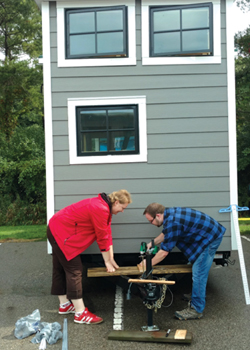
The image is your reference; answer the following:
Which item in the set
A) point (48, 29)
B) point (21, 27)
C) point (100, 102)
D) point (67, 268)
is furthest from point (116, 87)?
point (21, 27)

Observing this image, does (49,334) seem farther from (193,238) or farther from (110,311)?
(193,238)

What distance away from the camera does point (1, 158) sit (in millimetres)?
15086

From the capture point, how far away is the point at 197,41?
5.17m

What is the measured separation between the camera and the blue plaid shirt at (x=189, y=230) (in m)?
4.34

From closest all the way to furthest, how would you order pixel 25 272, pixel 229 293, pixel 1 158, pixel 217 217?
pixel 217 217, pixel 229 293, pixel 25 272, pixel 1 158

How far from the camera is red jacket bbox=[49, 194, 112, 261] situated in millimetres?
4391

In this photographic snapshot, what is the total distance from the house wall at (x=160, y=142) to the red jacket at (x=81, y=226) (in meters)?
0.62

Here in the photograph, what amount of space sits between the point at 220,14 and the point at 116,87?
1.69 meters

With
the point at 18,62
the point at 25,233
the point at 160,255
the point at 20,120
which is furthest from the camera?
the point at 20,120

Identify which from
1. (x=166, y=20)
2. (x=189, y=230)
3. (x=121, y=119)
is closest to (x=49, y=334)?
(x=189, y=230)

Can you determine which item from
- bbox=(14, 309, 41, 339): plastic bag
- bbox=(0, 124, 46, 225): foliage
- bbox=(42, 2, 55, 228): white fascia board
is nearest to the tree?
bbox=(0, 124, 46, 225): foliage

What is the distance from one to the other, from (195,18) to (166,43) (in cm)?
52

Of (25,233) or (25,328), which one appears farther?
(25,233)

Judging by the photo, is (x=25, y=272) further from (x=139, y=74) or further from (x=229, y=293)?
(x=139, y=74)
